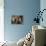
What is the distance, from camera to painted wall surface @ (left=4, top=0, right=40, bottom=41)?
5141 mm

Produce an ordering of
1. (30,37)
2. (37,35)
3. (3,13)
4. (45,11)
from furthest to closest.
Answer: (3,13) → (45,11) → (30,37) → (37,35)

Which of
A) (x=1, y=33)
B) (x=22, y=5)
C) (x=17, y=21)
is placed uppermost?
(x=22, y=5)

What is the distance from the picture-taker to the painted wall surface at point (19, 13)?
202 inches

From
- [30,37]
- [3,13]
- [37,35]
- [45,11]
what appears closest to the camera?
[37,35]

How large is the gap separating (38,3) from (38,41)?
302cm

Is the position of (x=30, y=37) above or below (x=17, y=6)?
below

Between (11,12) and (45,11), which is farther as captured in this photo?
(11,12)

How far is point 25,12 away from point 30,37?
2237mm

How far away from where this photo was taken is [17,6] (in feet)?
16.9

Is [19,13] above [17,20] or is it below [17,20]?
above

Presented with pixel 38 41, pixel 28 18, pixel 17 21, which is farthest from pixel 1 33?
pixel 38 41

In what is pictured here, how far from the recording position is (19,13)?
5.18 meters

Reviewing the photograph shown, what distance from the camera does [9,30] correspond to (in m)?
5.18

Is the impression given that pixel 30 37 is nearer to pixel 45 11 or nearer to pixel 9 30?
pixel 45 11
